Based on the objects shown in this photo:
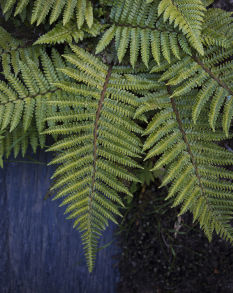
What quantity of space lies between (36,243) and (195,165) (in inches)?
86.8

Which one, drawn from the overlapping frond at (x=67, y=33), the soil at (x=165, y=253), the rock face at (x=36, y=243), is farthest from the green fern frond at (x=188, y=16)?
the rock face at (x=36, y=243)

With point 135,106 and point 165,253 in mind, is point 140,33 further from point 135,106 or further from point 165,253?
point 165,253

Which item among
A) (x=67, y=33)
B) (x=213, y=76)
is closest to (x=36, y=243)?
(x=67, y=33)

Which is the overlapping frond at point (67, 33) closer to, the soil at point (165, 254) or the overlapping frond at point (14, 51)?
the overlapping frond at point (14, 51)

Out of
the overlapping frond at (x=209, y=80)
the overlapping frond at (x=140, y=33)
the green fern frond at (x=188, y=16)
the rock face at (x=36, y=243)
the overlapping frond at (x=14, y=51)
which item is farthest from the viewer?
the rock face at (x=36, y=243)

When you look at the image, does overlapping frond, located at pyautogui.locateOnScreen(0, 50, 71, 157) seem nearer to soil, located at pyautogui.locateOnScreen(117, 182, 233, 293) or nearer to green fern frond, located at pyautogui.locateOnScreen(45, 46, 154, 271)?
green fern frond, located at pyautogui.locateOnScreen(45, 46, 154, 271)

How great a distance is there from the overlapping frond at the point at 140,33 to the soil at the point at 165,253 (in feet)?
5.46

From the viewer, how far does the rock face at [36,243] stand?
3340mm

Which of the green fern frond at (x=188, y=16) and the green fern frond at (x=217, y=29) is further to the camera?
the green fern frond at (x=217, y=29)

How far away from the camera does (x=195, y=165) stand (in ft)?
7.82

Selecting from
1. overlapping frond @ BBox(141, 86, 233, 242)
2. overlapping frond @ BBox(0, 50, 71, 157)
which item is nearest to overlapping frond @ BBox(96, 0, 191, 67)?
overlapping frond @ BBox(141, 86, 233, 242)

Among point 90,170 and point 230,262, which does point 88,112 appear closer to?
point 90,170

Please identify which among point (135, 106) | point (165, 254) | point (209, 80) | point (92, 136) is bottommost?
point (165, 254)

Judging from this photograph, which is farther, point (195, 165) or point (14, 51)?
point (14, 51)
